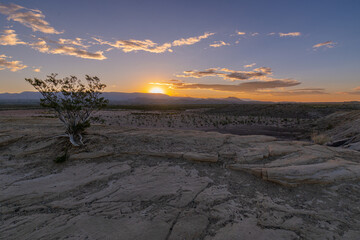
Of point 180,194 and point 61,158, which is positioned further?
point 61,158

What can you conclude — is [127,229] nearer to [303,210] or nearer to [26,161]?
[303,210]

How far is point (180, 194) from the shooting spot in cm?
427

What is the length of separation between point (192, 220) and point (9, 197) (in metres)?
4.56

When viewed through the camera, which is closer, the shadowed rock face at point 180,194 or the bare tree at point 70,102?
the shadowed rock face at point 180,194

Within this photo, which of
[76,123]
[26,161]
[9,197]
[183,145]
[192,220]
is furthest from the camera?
[76,123]

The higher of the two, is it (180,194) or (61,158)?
(61,158)

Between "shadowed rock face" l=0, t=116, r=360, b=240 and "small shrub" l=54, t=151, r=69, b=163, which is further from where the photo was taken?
"small shrub" l=54, t=151, r=69, b=163

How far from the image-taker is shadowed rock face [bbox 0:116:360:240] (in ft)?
10.3

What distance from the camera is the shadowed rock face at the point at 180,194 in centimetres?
314

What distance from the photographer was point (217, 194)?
4.26 m

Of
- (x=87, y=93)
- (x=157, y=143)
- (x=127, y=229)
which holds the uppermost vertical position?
(x=87, y=93)

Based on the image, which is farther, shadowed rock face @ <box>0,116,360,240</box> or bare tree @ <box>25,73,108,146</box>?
bare tree @ <box>25,73,108,146</box>

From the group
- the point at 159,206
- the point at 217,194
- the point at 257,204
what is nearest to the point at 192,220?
the point at 159,206

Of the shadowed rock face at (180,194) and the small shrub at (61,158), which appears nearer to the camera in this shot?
the shadowed rock face at (180,194)
